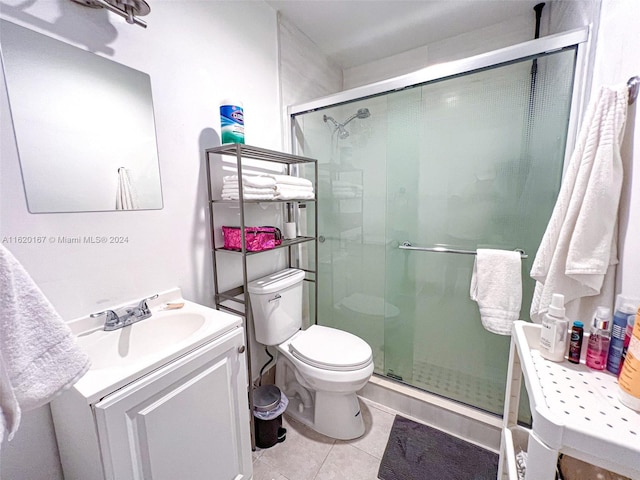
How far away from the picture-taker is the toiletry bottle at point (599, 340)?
27.9 inches

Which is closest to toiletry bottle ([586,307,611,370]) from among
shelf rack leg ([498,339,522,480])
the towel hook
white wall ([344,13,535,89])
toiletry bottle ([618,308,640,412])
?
toiletry bottle ([618,308,640,412])

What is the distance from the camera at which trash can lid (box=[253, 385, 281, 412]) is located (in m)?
1.41

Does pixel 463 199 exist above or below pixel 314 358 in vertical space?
above

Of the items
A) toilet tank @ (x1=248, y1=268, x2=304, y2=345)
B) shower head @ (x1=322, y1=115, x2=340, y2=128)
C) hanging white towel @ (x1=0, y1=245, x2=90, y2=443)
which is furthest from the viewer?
shower head @ (x1=322, y1=115, x2=340, y2=128)

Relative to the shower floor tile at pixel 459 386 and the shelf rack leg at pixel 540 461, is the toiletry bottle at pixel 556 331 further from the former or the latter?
the shower floor tile at pixel 459 386

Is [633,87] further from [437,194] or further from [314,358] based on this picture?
[314,358]

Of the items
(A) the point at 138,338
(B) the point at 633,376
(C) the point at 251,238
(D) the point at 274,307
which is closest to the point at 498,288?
(B) the point at 633,376

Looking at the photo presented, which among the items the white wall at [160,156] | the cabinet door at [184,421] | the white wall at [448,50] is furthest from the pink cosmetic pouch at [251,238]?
the white wall at [448,50]

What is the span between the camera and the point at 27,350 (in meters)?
0.48

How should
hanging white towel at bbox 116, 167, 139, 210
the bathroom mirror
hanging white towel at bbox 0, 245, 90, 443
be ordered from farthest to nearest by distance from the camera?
hanging white towel at bbox 116, 167, 139, 210 → the bathroom mirror → hanging white towel at bbox 0, 245, 90, 443

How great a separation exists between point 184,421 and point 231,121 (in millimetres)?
1181

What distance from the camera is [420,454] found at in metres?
1.34

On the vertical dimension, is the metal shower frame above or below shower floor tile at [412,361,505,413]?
above

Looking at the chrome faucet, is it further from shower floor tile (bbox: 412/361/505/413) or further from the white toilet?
shower floor tile (bbox: 412/361/505/413)
